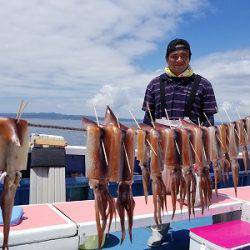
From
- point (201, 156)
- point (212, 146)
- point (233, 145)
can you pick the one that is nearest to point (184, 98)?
point (233, 145)

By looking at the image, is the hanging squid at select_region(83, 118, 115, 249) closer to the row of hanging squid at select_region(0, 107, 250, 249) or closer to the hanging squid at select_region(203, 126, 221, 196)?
the row of hanging squid at select_region(0, 107, 250, 249)

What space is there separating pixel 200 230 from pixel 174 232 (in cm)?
213

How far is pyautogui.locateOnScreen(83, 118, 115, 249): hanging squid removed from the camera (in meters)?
3.13

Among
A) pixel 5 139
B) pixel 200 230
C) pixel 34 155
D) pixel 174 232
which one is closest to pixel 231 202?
pixel 200 230

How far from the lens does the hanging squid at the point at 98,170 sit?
3135 millimetres

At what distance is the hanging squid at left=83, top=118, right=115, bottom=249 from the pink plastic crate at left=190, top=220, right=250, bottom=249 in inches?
99.3

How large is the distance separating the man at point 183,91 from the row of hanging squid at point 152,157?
107 centimetres

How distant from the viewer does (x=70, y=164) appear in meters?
8.84

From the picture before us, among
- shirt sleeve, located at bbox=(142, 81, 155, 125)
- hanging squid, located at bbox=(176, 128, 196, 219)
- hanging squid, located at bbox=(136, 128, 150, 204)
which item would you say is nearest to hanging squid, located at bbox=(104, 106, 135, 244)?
hanging squid, located at bbox=(136, 128, 150, 204)

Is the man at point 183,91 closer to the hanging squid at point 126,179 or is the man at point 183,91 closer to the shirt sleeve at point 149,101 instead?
the shirt sleeve at point 149,101

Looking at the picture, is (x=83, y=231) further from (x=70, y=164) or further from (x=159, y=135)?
(x=70, y=164)

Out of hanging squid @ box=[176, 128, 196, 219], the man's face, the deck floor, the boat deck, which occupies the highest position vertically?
the man's face

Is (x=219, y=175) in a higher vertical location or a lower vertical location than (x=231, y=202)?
higher

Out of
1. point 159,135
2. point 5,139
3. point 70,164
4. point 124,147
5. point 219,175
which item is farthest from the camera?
point 70,164
